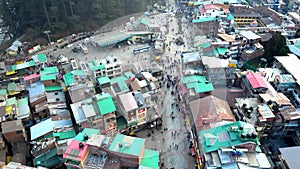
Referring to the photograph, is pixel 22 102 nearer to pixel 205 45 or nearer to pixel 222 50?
pixel 205 45

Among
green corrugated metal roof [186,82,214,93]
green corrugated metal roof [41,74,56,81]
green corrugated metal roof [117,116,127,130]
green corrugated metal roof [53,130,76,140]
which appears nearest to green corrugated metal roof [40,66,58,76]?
green corrugated metal roof [41,74,56,81]

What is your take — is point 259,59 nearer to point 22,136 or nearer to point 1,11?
point 22,136

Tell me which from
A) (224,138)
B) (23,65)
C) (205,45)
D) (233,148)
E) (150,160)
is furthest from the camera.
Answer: (205,45)

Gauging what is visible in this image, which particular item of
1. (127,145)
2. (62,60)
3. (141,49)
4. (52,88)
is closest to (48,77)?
(52,88)

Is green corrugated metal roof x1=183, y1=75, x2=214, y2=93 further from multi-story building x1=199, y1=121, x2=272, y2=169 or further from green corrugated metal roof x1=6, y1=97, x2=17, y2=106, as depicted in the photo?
green corrugated metal roof x1=6, y1=97, x2=17, y2=106

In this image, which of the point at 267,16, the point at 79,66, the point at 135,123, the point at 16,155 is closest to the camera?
the point at 16,155

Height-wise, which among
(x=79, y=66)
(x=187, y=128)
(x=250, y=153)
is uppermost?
(x=79, y=66)

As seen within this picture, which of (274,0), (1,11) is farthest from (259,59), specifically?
(1,11)
